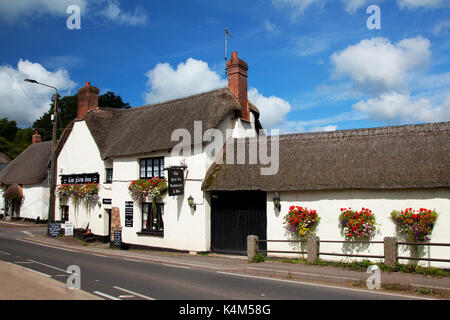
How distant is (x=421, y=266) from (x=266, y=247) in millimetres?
6016

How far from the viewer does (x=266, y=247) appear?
1609cm

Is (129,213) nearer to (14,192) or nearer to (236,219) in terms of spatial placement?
(236,219)

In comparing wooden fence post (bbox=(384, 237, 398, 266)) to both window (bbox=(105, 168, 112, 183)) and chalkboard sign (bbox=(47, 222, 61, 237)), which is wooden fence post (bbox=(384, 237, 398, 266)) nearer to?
window (bbox=(105, 168, 112, 183))

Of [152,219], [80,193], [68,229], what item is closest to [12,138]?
[80,193]

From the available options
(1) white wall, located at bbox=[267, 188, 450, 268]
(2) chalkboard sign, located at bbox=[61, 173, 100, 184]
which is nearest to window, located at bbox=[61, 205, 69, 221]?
(2) chalkboard sign, located at bbox=[61, 173, 100, 184]

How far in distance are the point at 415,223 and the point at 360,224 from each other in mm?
1772

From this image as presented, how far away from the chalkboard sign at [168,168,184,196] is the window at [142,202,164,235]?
212cm

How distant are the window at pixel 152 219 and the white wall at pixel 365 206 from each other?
21.0 feet

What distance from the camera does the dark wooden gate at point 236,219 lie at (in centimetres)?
1644

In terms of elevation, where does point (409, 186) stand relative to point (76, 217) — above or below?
above

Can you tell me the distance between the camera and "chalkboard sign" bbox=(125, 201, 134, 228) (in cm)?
2094

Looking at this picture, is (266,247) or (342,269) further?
(266,247)
